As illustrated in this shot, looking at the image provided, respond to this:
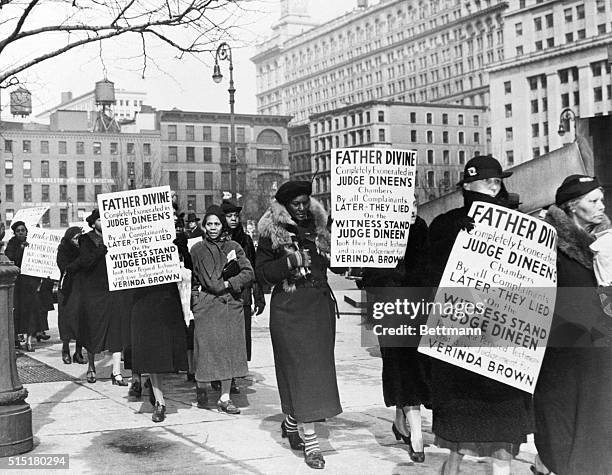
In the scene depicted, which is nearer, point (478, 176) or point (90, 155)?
point (478, 176)

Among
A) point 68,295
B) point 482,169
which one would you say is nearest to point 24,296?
point 68,295

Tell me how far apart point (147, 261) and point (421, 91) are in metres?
130

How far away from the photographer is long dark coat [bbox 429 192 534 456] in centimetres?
461

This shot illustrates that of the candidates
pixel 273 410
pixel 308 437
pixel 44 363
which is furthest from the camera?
pixel 44 363

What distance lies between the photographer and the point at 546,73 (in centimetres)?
10394

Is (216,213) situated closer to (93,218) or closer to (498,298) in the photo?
(93,218)

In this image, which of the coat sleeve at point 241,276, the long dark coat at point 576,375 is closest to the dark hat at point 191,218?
the coat sleeve at point 241,276

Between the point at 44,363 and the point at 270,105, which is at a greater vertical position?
the point at 270,105

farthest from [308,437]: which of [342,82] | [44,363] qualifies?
[342,82]

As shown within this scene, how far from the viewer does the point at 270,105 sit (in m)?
187

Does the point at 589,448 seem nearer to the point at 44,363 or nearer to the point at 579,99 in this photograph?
the point at 44,363

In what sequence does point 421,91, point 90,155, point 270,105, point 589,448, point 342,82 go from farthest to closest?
point 270,105, point 342,82, point 421,91, point 90,155, point 589,448

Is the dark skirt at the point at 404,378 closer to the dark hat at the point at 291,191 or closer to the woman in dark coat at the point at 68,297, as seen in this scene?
the dark hat at the point at 291,191

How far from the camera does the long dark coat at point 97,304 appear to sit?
1055cm
